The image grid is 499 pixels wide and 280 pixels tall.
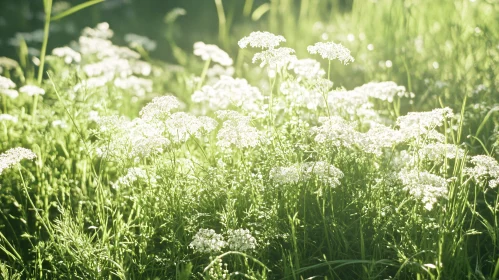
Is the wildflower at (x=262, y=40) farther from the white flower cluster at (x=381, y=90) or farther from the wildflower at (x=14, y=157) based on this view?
the wildflower at (x=14, y=157)

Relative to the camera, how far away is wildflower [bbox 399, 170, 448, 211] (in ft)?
6.44

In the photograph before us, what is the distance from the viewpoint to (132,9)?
7012 millimetres

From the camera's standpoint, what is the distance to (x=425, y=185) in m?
2.01

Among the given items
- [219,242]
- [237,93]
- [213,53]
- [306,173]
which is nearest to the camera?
[219,242]

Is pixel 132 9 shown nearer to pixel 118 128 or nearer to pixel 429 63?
pixel 429 63

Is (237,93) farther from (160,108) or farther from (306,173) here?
(306,173)

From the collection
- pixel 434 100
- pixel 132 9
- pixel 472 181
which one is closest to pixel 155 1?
pixel 132 9

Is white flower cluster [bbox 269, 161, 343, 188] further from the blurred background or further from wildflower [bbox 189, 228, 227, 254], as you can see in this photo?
the blurred background

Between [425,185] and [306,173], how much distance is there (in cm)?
48

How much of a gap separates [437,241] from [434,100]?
1710 millimetres

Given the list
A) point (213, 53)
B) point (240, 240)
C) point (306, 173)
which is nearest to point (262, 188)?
point (306, 173)

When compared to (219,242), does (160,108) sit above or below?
above

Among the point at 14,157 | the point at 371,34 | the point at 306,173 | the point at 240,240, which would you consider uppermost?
the point at 371,34

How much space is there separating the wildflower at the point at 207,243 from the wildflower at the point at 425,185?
0.74 metres
